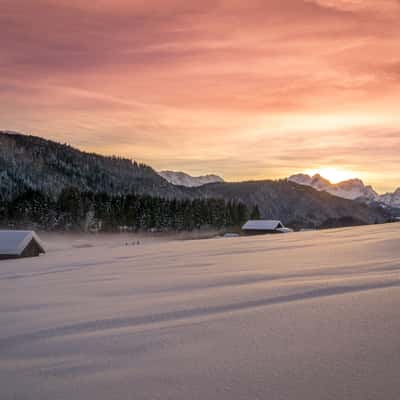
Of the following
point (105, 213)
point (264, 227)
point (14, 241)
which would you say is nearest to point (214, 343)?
point (14, 241)

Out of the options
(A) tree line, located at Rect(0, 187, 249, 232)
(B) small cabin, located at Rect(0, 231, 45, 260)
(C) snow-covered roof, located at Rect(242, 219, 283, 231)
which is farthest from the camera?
(A) tree line, located at Rect(0, 187, 249, 232)

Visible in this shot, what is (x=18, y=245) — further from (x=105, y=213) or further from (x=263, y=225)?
(x=105, y=213)

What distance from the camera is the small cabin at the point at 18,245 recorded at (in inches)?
1104

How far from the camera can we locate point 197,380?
9.18 ft

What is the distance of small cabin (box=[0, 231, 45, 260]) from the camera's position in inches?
1104

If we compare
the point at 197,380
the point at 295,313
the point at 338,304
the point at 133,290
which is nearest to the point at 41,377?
the point at 197,380

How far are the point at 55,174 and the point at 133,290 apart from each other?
180 m

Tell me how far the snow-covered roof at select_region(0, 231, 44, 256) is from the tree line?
52872 mm

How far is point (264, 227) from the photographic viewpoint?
6116 cm

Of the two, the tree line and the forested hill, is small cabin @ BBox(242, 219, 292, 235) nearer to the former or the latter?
the tree line

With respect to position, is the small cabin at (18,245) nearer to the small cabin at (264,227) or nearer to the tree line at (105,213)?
the small cabin at (264,227)

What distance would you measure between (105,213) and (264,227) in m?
37.7

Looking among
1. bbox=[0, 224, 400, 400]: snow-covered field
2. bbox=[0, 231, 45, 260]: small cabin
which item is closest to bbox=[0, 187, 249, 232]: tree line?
bbox=[0, 231, 45, 260]: small cabin

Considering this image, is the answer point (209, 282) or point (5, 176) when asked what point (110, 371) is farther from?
point (5, 176)
